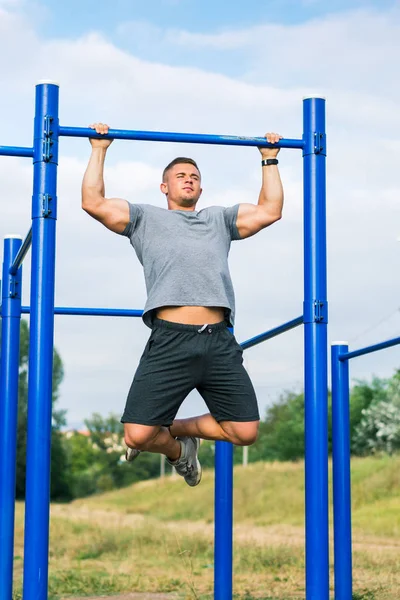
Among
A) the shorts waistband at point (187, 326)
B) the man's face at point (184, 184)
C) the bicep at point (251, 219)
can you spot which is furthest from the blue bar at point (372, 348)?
the man's face at point (184, 184)

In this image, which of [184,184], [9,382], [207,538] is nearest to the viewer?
[184,184]

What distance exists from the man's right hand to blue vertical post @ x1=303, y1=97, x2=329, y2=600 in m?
0.71

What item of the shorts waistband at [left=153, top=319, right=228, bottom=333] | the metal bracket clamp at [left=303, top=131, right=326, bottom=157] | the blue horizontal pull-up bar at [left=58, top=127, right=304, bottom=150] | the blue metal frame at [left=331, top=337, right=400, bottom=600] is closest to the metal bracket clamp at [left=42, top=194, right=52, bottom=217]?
the blue horizontal pull-up bar at [left=58, top=127, right=304, bottom=150]

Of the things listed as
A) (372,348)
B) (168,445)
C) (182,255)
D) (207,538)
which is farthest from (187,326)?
(207,538)

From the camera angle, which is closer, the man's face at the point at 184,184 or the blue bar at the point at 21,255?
the man's face at the point at 184,184

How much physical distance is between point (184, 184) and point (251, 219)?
289 millimetres

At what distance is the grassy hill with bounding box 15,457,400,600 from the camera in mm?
7281

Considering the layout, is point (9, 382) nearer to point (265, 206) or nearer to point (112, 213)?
point (112, 213)

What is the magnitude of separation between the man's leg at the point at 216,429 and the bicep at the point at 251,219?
72 centimetres

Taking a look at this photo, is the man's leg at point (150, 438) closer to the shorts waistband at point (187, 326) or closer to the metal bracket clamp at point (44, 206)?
the shorts waistband at point (187, 326)

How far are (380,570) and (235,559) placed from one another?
2.09 meters

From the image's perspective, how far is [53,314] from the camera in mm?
3029

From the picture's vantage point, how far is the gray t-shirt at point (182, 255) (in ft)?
10.9

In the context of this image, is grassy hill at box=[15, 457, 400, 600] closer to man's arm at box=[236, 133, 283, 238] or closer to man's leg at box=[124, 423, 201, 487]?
man's leg at box=[124, 423, 201, 487]
